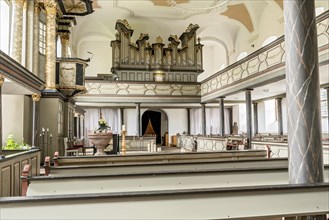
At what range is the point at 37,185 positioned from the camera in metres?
3.21

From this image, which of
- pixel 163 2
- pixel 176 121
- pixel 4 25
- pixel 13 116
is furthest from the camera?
pixel 176 121

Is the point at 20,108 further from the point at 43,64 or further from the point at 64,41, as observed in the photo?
the point at 64,41

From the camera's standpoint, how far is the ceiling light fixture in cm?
1503

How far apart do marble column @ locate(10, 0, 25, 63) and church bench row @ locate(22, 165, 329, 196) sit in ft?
20.1

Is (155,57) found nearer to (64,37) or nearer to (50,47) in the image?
(64,37)

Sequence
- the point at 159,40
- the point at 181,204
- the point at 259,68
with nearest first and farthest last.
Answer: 1. the point at 181,204
2. the point at 259,68
3. the point at 159,40

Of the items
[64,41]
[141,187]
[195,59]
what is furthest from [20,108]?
[195,59]

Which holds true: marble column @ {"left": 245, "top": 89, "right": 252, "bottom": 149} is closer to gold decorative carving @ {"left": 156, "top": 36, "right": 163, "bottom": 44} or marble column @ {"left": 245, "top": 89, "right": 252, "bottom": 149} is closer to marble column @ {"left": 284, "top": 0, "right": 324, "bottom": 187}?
gold decorative carving @ {"left": 156, "top": 36, "right": 163, "bottom": 44}

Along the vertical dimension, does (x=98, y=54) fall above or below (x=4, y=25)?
above

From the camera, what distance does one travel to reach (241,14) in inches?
628

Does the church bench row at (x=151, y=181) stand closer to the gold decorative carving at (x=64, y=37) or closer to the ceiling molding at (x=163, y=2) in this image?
the gold decorative carving at (x=64, y=37)

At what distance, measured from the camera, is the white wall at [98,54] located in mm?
19422

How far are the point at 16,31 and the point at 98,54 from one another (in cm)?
1144

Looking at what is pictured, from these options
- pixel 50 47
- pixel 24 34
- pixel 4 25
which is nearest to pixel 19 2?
pixel 4 25
